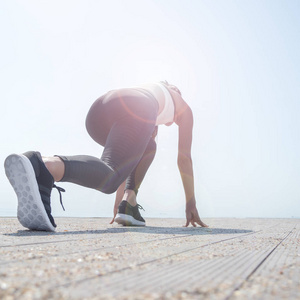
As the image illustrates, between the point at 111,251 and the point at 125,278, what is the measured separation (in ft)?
1.78

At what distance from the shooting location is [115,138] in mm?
2818

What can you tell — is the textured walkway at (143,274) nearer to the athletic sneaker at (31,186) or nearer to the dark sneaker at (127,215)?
the athletic sneaker at (31,186)

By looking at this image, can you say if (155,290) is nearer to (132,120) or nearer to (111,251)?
(111,251)

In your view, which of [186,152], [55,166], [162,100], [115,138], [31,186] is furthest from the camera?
[186,152]

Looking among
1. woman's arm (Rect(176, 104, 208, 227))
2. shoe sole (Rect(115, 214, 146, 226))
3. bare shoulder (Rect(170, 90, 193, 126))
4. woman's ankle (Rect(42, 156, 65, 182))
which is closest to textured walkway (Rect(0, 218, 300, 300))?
woman's ankle (Rect(42, 156, 65, 182))

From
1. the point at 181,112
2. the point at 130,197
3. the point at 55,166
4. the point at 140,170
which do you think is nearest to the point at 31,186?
the point at 55,166

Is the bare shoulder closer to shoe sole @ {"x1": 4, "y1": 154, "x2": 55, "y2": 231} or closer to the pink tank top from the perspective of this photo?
the pink tank top

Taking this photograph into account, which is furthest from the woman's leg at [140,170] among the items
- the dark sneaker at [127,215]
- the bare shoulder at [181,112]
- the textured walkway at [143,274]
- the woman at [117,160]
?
the textured walkway at [143,274]

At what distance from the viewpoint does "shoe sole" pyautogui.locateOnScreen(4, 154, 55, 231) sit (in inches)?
86.0

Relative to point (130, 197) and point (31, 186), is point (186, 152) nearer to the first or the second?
point (130, 197)

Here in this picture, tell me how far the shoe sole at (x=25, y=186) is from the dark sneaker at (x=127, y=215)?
1.24 meters

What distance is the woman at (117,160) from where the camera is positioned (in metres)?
2.25

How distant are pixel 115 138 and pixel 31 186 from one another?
0.83 m

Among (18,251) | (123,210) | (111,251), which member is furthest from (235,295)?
(123,210)
